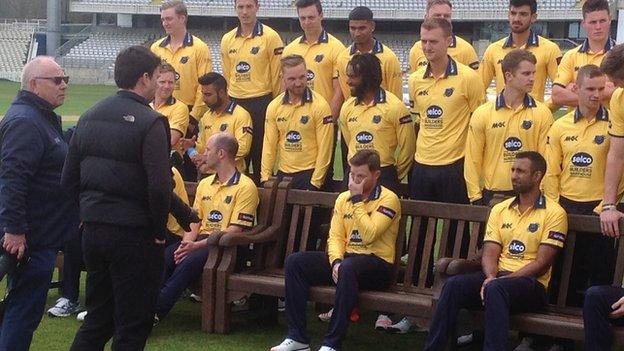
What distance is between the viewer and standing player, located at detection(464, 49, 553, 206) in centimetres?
735

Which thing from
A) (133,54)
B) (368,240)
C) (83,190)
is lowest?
(368,240)

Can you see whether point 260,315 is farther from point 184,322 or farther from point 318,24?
point 318,24

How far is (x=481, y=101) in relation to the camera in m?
8.09

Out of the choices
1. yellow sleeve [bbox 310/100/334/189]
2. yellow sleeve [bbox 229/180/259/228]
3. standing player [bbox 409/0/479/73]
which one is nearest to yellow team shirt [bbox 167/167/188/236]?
yellow sleeve [bbox 229/180/259/228]

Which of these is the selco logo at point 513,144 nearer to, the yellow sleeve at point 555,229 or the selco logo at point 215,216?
the yellow sleeve at point 555,229

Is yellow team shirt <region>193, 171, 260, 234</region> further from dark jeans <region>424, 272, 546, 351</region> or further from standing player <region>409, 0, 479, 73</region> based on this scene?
dark jeans <region>424, 272, 546, 351</region>

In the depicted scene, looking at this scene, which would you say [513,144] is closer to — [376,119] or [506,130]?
[506,130]

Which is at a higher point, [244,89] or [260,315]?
[244,89]

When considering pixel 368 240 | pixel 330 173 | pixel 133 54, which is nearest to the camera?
pixel 133 54

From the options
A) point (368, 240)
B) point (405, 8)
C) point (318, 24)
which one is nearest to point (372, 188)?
point (368, 240)

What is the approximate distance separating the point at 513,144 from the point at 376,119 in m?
1.14

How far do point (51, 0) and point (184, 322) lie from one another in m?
46.5

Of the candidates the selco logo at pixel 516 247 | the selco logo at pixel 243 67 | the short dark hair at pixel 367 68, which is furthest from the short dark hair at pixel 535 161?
the selco logo at pixel 243 67

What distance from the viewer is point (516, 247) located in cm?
663
